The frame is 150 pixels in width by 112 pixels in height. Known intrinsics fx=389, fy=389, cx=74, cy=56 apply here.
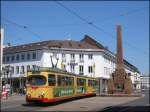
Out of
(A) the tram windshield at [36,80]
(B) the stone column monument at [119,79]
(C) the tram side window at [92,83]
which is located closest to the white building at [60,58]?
(B) the stone column monument at [119,79]

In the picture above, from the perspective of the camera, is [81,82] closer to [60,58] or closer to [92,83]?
[92,83]

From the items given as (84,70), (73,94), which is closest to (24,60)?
(84,70)

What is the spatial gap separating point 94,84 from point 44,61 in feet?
114

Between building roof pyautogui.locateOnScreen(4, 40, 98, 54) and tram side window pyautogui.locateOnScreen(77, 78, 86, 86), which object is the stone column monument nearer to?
tram side window pyautogui.locateOnScreen(77, 78, 86, 86)

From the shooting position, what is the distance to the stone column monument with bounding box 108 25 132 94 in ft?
194

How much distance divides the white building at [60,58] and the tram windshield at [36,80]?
176ft

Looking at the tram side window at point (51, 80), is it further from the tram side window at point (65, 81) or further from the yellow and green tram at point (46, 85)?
the tram side window at point (65, 81)

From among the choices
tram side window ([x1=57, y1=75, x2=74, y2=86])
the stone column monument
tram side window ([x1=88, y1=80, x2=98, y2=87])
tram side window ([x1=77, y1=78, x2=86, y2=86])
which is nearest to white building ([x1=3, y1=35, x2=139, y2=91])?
the stone column monument

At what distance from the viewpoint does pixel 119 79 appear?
60844mm

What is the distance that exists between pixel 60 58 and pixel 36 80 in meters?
57.3

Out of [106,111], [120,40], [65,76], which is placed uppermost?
[120,40]

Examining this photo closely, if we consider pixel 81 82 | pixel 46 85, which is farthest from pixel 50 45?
pixel 46 85

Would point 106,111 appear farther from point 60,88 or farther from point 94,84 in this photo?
point 94,84

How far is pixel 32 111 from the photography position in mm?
23906
